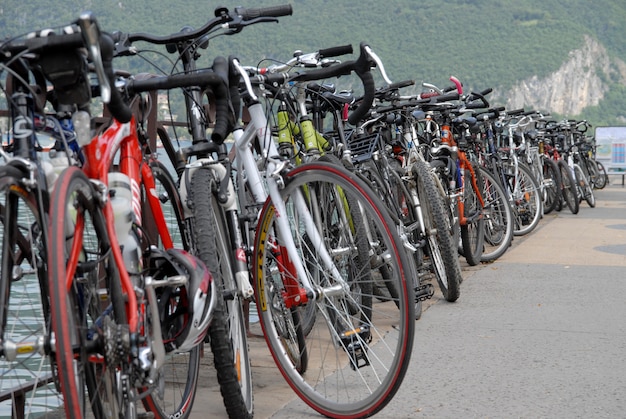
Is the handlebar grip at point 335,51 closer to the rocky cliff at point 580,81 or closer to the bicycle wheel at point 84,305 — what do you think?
the bicycle wheel at point 84,305

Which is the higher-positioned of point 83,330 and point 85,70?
point 85,70

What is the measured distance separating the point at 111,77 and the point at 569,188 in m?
11.0

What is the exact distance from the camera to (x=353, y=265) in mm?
4047

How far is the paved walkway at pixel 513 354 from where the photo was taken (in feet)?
12.5

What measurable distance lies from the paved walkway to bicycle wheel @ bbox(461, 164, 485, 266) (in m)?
0.12

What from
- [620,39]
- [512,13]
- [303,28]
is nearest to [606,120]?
[512,13]

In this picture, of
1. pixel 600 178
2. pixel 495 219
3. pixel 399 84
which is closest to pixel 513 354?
pixel 399 84

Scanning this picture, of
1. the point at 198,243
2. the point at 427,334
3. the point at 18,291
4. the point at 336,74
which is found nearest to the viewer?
the point at 18,291

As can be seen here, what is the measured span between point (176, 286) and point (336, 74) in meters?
1.01

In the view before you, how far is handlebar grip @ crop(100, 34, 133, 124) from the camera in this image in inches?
93.6

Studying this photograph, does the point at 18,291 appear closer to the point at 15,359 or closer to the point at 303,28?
the point at 15,359

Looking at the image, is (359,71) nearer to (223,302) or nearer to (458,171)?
(223,302)

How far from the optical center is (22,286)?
257 cm

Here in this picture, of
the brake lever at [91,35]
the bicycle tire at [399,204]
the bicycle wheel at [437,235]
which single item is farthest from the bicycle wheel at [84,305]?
the bicycle wheel at [437,235]
